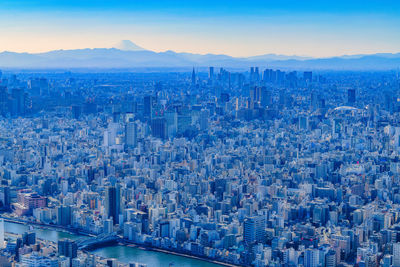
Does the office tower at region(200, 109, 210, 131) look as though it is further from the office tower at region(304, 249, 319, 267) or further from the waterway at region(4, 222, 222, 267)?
the office tower at region(304, 249, 319, 267)

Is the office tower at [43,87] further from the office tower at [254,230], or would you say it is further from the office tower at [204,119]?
the office tower at [254,230]

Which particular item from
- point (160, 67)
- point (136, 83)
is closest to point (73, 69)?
point (160, 67)

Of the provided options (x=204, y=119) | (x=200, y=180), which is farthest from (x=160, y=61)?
(x=200, y=180)

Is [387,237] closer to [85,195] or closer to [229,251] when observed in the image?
[229,251]

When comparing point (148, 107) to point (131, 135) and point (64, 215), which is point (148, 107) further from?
point (64, 215)

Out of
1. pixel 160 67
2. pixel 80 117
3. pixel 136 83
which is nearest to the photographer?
pixel 80 117

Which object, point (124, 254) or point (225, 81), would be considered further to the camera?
point (225, 81)

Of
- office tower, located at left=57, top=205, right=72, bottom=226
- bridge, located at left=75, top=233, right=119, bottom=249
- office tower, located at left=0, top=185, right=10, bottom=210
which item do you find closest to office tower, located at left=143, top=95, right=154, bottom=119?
office tower, located at left=0, top=185, right=10, bottom=210
